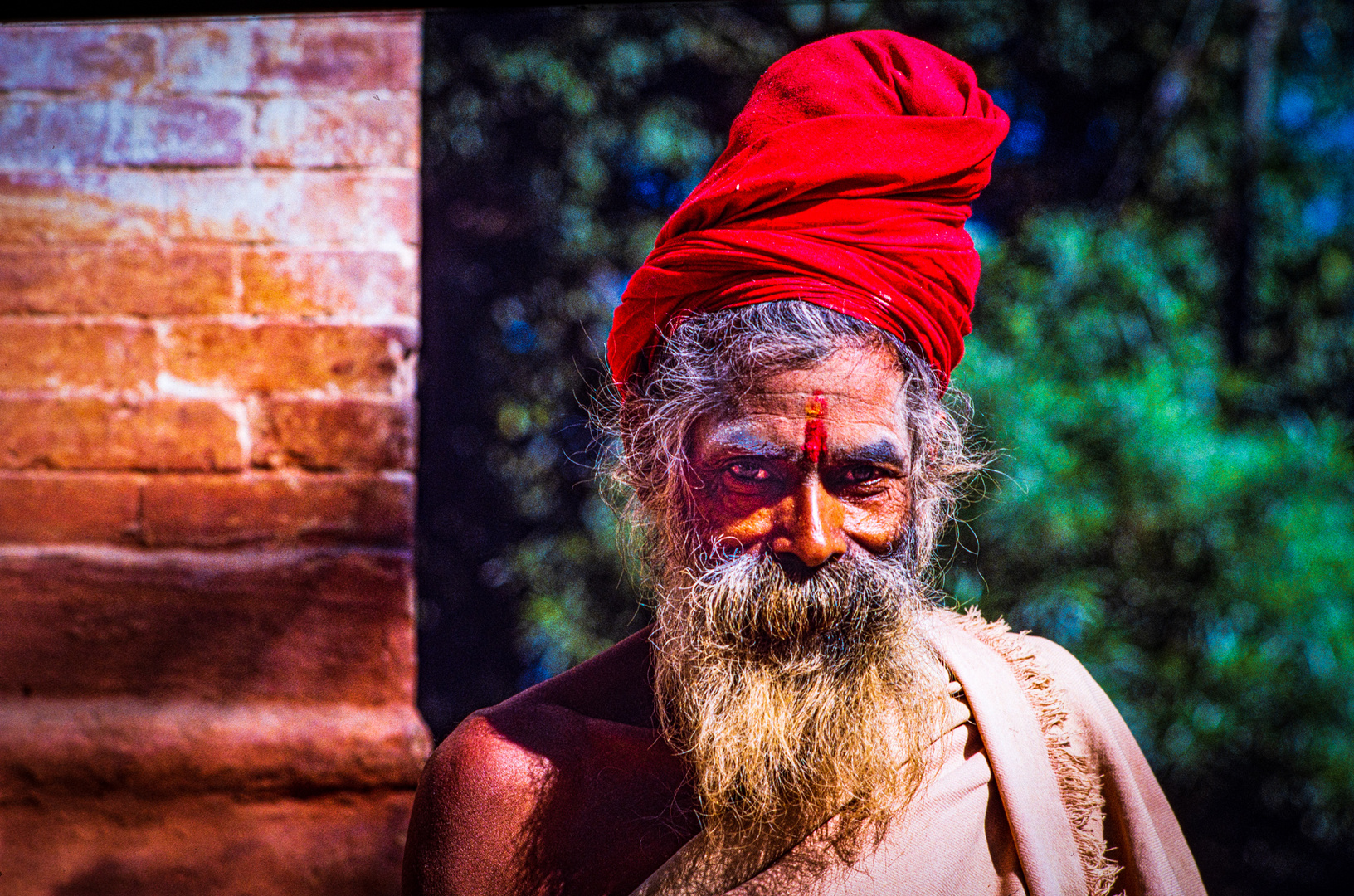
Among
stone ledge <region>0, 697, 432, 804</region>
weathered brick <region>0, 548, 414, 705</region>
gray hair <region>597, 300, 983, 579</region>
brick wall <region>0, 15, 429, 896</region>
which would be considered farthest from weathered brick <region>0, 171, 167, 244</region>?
gray hair <region>597, 300, 983, 579</region>

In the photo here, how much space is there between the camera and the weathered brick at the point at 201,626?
1.83 m

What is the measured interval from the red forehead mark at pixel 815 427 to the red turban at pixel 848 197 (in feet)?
0.50

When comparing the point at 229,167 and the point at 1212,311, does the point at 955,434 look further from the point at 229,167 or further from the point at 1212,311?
the point at 229,167

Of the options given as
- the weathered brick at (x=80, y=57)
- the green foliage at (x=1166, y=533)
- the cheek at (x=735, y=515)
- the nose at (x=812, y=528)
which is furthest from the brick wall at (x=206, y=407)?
the green foliage at (x=1166, y=533)

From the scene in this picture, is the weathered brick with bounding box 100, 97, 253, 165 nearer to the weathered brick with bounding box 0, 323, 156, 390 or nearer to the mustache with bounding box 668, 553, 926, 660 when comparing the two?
the weathered brick with bounding box 0, 323, 156, 390

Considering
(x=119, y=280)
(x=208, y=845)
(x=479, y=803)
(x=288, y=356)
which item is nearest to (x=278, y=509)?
(x=288, y=356)

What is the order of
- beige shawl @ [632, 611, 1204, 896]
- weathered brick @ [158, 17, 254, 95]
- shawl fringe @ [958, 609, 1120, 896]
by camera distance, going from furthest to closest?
weathered brick @ [158, 17, 254, 95], shawl fringe @ [958, 609, 1120, 896], beige shawl @ [632, 611, 1204, 896]

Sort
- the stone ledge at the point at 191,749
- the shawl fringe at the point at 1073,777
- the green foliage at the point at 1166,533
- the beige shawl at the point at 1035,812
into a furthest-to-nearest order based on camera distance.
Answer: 1. the green foliage at the point at 1166,533
2. the stone ledge at the point at 191,749
3. the shawl fringe at the point at 1073,777
4. the beige shawl at the point at 1035,812

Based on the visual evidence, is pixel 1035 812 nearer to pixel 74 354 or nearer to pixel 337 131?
pixel 337 131

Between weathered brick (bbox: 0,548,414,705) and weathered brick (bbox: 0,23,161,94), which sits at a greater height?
weathered brick (bbox: 0,23,161,94)

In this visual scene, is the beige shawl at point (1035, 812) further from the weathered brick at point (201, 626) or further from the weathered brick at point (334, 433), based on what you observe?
the weathered brick at point (334, 433)

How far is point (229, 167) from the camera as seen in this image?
186 centimetres

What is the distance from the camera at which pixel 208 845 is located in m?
1.80

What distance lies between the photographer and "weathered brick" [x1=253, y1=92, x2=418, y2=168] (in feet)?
6.14
